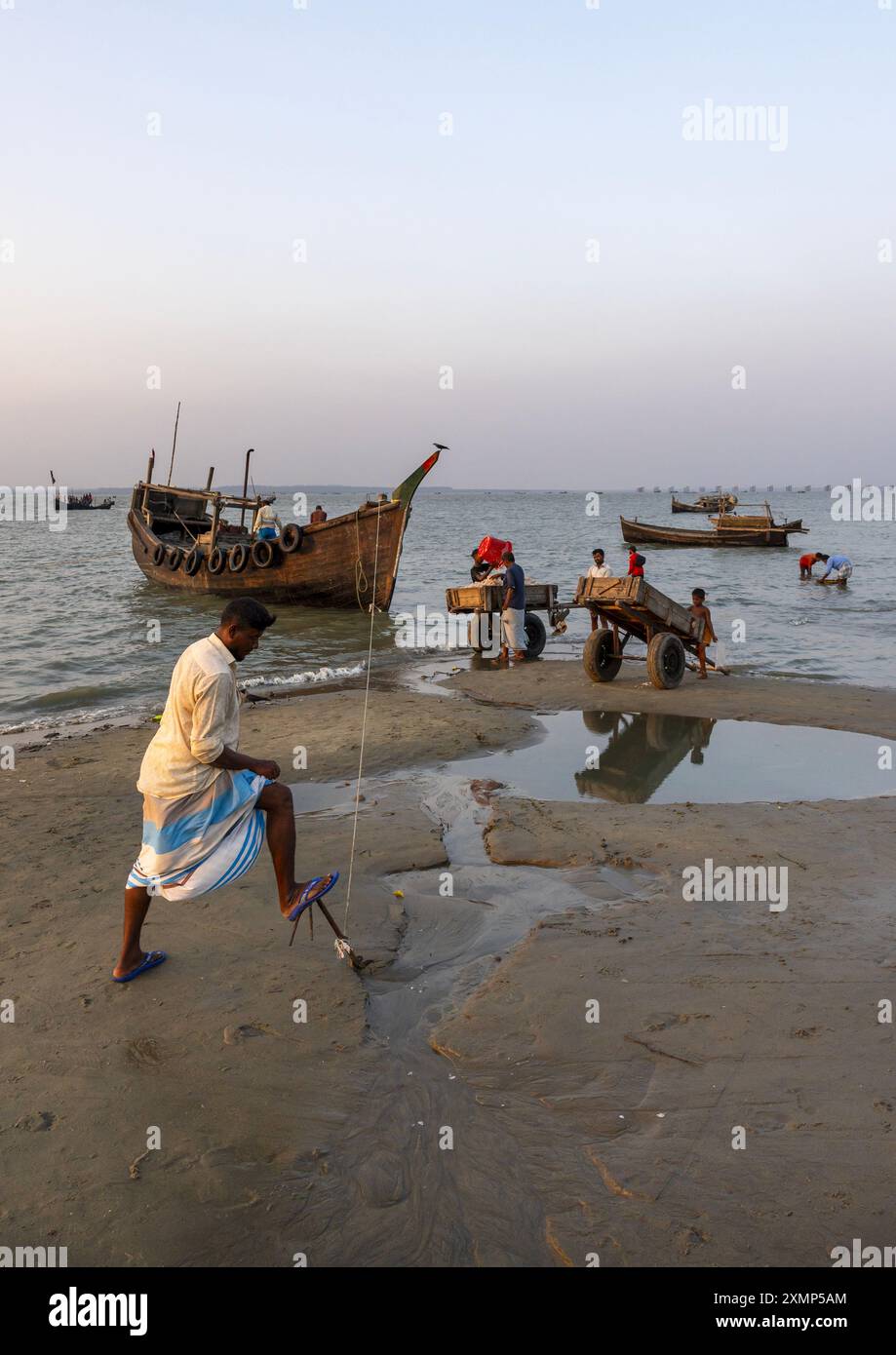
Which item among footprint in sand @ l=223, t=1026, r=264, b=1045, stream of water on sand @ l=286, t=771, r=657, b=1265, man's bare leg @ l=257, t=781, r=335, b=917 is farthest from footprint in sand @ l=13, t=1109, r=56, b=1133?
man's bare leg @ l=257, t=781, r=335, b=917

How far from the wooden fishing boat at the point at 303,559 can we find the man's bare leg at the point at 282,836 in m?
13.5

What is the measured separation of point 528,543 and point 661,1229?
5535cm

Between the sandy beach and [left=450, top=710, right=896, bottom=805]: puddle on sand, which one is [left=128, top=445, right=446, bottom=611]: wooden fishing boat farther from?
the sandy beach

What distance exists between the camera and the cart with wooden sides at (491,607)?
14.4m

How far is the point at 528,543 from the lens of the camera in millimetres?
57094

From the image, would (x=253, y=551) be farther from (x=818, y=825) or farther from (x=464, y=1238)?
(x=464, y=1238)

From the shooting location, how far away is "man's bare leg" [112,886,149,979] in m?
4.23

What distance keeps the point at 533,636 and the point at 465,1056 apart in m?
11.6

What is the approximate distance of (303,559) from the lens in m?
21.6

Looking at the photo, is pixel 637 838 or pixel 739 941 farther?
pixel 637 838

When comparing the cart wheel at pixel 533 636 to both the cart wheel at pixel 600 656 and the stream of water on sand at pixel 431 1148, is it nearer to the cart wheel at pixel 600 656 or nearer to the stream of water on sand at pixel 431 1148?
the cart wheel at pixel 600 656

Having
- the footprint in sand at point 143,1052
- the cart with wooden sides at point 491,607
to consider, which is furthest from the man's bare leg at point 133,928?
the cart with wooden sides at point 491,607
